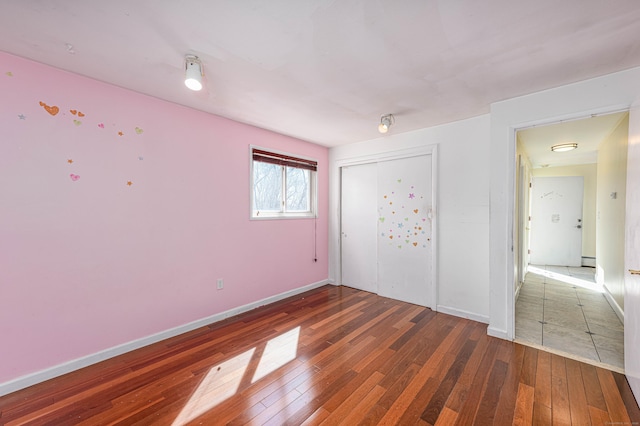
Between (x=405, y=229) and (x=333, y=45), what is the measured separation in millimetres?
2689

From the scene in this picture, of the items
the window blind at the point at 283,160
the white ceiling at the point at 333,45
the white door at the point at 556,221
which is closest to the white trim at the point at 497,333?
the white ceiling at the point at 333,45

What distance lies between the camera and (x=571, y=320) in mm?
3039

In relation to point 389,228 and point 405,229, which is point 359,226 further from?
point 405,229

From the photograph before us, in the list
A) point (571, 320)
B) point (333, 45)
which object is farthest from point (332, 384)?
point (571, 320)

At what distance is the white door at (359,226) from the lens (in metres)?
4.16

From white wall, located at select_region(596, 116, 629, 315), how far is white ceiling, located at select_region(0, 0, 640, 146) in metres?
1.68

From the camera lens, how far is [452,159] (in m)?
3.25

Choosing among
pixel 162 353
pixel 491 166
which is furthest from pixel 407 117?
pixel 162 353

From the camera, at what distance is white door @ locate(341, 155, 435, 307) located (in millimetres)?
3555

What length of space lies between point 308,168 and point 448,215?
220 cm

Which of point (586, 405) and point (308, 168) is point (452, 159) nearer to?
point (308, 168)

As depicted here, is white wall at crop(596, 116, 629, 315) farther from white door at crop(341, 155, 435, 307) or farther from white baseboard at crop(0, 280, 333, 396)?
white baseboard at crop(0, 280, 333, 396)

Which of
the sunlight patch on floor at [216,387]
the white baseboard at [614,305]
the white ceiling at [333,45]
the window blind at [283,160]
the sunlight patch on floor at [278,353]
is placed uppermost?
the white ceiling at [333,45]

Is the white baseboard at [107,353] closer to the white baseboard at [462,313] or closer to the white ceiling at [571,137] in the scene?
the white baseboard at [462,313]
